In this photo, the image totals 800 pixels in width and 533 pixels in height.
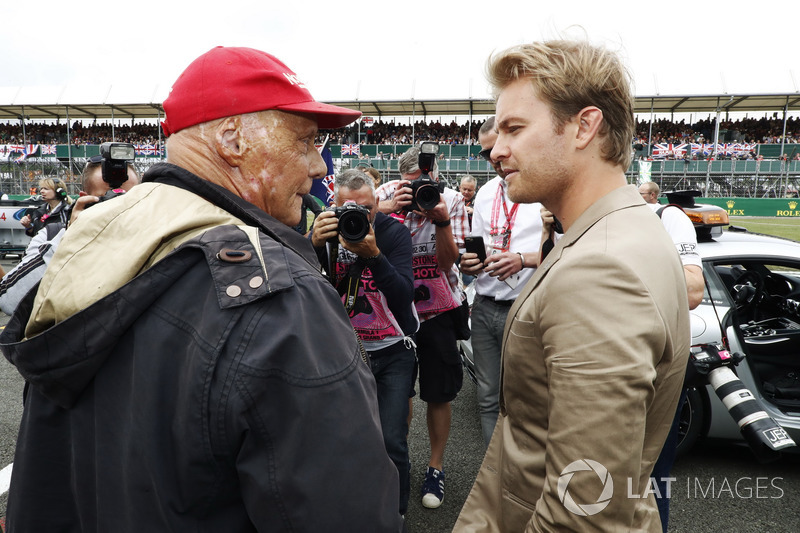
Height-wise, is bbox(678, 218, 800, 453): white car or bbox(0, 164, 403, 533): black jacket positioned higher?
bbox(0, 164, 403, 533): black jacket

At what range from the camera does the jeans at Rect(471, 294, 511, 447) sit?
9.97 ft

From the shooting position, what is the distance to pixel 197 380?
79 centimetres

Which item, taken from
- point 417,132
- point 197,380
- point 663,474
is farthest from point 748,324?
point 417,132

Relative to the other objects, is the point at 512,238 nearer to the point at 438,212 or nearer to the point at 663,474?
the point at 438,212

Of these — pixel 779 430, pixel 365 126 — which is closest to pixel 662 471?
pixel 779 430

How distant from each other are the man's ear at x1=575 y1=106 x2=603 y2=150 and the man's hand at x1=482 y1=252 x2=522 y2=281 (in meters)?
1.69

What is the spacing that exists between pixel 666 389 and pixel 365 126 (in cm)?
3657

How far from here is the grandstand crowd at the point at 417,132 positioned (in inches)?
1321

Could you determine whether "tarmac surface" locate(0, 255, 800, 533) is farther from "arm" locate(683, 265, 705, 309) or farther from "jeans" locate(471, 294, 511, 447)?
"arm" locate(683, 265, 705, 309)

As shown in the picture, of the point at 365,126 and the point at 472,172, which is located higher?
the point at 365,126

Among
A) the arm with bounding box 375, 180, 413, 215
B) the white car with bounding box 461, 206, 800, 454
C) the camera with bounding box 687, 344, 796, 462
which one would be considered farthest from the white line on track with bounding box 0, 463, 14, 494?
the camera with bounding box 687, 344, 796, 462

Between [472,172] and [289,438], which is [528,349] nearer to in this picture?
[289,438]

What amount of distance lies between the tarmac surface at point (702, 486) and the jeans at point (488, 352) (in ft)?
1.76

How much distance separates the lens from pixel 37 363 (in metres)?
0.85
